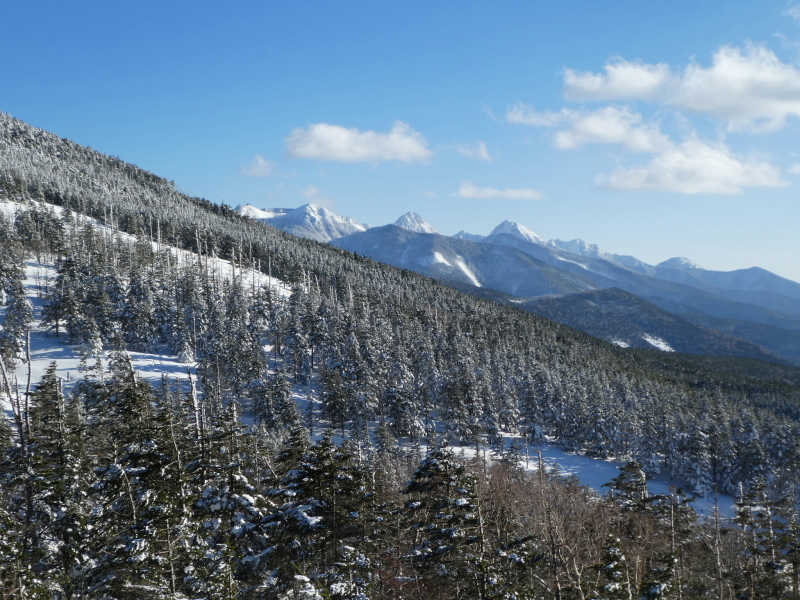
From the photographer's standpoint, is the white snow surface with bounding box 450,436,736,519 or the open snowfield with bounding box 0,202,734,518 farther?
the white snow surface with bounding box 450,436,736,519

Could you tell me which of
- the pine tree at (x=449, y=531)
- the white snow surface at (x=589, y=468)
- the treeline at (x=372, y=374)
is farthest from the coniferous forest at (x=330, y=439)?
the white snow surface at (x=589, y=468)

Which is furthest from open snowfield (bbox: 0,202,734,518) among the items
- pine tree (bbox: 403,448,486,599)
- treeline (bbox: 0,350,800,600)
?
pine tree (bbox: 403,448,486,599)

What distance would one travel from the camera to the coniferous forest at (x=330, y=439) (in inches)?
618

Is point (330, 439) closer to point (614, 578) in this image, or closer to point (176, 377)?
point (614, 578)

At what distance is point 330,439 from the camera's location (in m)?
20.7

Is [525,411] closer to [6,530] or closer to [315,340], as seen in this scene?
[315,340]

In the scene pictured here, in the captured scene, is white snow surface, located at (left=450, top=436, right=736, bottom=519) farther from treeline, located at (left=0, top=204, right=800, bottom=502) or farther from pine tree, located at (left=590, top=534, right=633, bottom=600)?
pine tree, located at (left=590, top=534, right=633, bottom=600)

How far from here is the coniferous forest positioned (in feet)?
51.5

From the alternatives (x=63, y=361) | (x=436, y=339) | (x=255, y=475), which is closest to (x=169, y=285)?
(x=63, y=361)

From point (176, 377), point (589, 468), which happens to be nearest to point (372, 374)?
point (176, 377)

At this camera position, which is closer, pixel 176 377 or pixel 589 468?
pixel 176 377

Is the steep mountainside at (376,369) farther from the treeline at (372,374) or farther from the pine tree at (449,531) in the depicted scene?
the pine tree at (449,531)

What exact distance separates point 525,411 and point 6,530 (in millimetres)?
84777

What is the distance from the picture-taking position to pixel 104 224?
149625 millimetres
